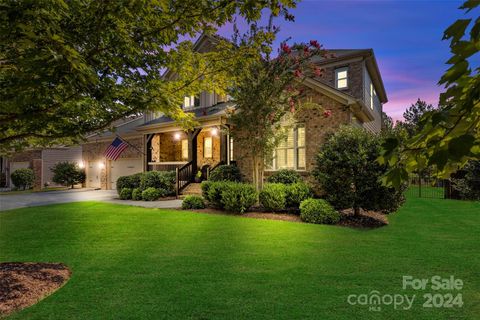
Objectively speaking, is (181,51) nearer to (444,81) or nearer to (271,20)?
(444,81)

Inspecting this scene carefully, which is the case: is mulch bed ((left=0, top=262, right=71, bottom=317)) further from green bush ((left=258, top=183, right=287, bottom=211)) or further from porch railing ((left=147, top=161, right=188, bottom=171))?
porch railing ((left=147, top=161, right=188, bottom=171))

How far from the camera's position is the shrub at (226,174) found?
50.5 feet

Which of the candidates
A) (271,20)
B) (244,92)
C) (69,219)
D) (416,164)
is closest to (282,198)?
(244,92)

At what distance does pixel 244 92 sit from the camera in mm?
12094

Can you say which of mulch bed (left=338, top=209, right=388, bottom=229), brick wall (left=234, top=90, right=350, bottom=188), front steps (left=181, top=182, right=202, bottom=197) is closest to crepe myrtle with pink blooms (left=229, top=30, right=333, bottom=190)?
brick wall (left=234, top=90, right=350, bottom=188)

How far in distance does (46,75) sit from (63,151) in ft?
102

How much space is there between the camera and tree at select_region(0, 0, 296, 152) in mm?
3092

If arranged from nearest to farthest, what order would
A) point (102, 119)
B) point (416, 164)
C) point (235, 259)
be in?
point (416, 164) → point (102, 119) → point (235, 259)

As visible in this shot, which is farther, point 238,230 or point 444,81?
point 238,230

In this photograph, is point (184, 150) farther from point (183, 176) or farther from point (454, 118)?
point (454, 118)

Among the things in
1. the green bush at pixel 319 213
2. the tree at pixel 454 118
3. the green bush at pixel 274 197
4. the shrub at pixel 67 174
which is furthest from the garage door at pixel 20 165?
the tree at pixel 454 118

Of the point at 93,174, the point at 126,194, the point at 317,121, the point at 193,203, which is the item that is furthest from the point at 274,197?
the point at 93,174

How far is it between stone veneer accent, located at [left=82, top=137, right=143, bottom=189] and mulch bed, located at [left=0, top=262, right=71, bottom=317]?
18311 mm

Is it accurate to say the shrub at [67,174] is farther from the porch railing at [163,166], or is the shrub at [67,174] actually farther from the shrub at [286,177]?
the shrub at [286,177]
